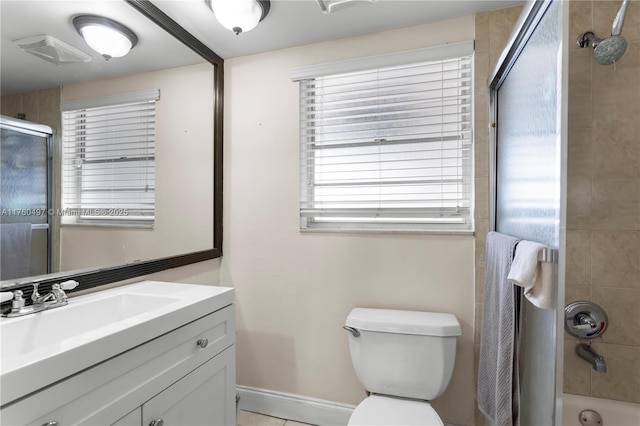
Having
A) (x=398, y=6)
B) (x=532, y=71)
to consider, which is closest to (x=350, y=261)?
(x=532, y=71)

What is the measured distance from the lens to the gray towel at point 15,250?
95cm

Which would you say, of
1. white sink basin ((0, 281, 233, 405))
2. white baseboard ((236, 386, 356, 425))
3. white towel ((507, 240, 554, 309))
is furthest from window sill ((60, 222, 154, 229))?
white towel ((507, 240, 554, 309))

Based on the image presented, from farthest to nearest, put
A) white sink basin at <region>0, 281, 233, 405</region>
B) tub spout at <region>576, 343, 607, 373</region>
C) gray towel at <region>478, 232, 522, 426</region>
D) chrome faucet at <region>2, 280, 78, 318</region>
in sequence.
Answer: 1. tub spout at <region>576, 343, 607, 373</region>
2. gray towel at <region>478, 232, 522, 426</region>
3. chrome faucet at <region>2, 280, 78, 318</region>
4. white sink basin at <region>0, 281, 233, 405</region>

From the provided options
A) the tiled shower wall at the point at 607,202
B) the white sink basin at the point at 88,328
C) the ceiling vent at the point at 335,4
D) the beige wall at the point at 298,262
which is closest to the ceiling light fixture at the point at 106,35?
the beige wall at the point at 298,262

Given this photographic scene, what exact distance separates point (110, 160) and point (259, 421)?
1.57m

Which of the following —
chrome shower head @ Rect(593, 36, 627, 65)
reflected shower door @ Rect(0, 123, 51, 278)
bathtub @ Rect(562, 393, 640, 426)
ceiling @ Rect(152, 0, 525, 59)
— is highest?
ceiling @ Rect(152, 0, 525, 59)

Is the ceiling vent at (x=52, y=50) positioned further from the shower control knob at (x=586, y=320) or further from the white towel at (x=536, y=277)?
the shower control knob at (x=586, y=320)

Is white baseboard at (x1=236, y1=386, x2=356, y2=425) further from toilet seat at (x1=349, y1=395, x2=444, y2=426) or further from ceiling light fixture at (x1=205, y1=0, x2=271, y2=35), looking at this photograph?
ceiling light fixture at (x1=205, y1=0, x2=271, y2=35)

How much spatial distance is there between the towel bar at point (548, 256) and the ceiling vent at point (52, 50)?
171 cm

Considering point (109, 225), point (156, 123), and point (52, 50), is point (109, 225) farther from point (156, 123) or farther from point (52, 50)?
point (52, 50)

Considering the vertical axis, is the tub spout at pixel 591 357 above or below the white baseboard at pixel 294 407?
above

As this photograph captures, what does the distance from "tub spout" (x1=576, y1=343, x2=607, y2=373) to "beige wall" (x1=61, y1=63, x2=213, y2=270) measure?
1.92m

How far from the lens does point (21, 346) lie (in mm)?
863

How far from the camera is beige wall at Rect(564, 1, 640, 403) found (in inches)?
52.1
